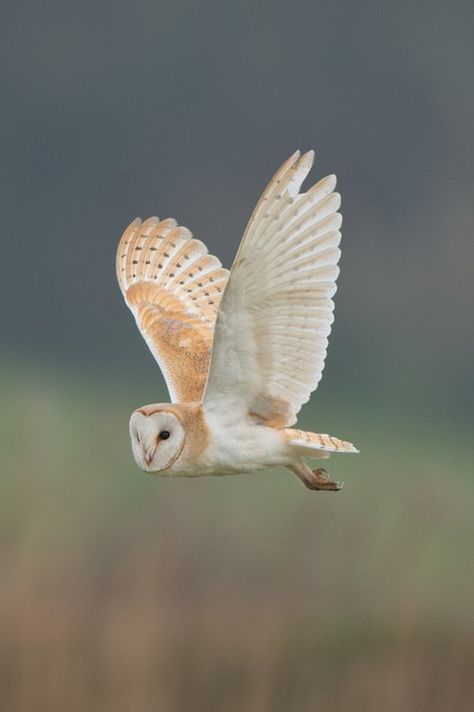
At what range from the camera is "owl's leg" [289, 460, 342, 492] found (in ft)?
17.4

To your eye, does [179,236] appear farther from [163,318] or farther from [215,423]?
[215,423]

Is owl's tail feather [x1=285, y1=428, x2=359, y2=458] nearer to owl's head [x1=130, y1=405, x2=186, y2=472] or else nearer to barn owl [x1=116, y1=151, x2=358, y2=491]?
barn owl [x1=116, y1=151, x2=358, y2=491]

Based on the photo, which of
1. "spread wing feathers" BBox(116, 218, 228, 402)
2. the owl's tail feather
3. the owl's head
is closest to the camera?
the owl's head

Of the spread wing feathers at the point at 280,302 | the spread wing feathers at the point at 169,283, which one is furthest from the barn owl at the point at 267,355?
the spread wing feathers at the point at 169,283

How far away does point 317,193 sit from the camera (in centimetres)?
482

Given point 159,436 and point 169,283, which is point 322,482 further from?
point 169,283

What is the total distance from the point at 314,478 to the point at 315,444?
0.80 feet

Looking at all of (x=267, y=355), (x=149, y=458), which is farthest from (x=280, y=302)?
(x=149, y=458)

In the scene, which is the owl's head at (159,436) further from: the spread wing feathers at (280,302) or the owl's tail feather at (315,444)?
the owl's tail feather at (315,444)

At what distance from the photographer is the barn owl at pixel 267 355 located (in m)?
4.79

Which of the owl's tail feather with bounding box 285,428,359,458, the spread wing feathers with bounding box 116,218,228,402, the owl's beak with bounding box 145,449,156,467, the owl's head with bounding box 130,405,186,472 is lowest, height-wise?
the owl's beak with bounding box 145,449,156,467

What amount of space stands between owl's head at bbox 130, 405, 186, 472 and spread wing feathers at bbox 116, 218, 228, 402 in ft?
2.81

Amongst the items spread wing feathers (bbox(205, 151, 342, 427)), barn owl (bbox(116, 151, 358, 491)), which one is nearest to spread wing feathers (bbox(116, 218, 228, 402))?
barn owl (bbox(116, 151, 358, 491))

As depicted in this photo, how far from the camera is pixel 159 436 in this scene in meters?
5.01
